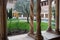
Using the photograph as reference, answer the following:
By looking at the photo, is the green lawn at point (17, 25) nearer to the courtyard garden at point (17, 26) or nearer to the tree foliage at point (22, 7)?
the courtyard garden at point (17, 26)

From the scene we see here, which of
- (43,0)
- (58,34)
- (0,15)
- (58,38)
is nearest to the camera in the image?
(0,15)

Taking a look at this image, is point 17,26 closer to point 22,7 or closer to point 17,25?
point 17,25

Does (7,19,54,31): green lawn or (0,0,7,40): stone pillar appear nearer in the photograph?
(0,0,7,40): stone pillar

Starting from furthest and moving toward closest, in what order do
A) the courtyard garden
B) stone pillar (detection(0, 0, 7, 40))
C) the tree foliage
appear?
the tree foliage → the courtyard garden → stone pillar (detection(0, 0, 7, 40))

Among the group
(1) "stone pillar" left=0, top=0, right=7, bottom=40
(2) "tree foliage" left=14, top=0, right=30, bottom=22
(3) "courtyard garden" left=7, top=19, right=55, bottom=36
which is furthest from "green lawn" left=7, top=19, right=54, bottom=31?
(1) "stone pillar" left=0, top=0, right=7, bottom=40

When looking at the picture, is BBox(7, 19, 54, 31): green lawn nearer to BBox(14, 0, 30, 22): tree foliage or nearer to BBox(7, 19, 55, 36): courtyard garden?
BBox(7, 19, 55, 36): courtyard garden

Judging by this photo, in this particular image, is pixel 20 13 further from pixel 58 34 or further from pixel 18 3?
pixel 58 34

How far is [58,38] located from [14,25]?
5.31 feet

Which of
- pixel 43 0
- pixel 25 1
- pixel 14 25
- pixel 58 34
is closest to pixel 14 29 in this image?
pixel 14 25

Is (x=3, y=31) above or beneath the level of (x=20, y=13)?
beneath

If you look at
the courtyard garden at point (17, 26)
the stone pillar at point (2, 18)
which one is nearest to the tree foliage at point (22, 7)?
the courtyard garden at point (17, 26)

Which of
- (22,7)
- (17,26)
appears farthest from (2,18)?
(22,7)

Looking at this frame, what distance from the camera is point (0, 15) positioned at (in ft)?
9.17

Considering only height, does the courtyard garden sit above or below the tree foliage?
below
